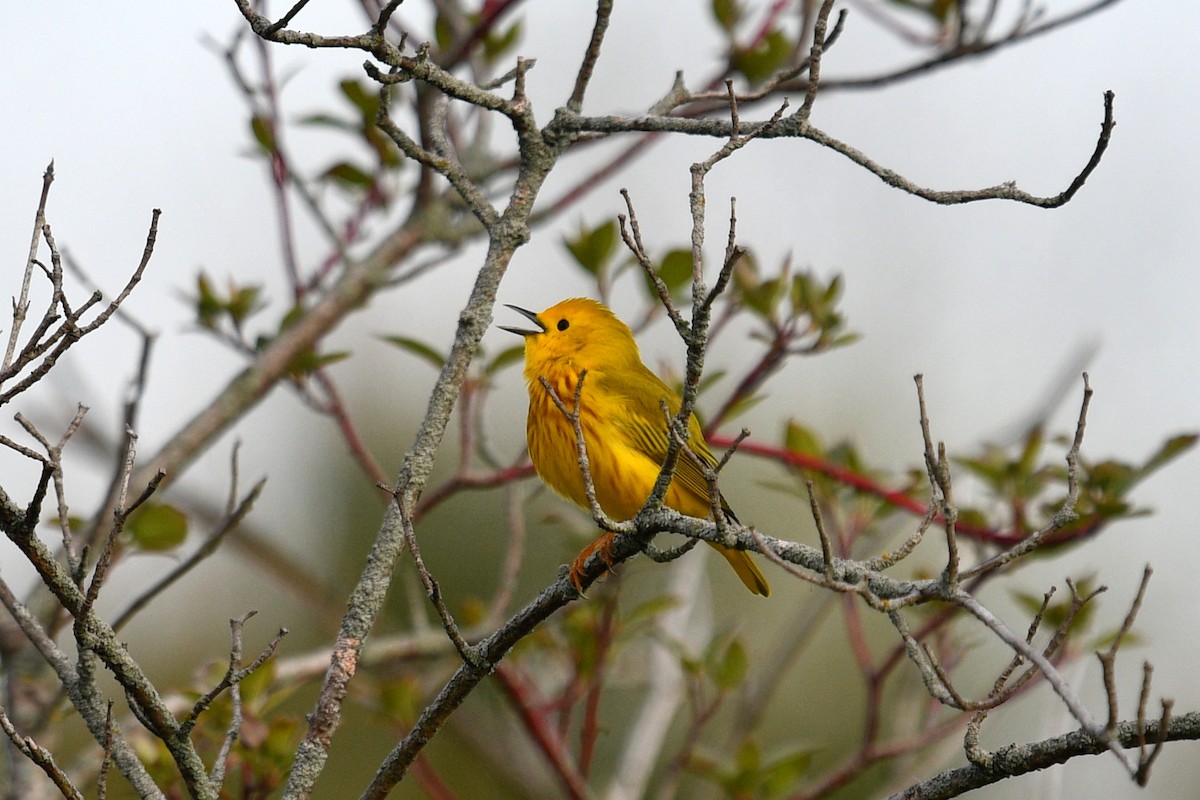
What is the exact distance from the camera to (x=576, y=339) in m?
4.91

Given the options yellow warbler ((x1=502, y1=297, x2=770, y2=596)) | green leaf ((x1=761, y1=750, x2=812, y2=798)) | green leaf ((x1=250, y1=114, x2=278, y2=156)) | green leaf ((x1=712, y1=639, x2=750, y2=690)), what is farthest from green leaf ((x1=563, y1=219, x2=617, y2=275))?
green leaf ((x1=761, y1=750, x2=812, y2=798))

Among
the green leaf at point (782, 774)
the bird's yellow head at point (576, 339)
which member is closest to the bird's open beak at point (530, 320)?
the bird's yellow head at point (576, 339)

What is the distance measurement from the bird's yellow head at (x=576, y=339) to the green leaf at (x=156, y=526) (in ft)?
6.30

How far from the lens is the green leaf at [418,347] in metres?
3.66

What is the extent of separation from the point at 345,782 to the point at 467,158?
6.67 metres

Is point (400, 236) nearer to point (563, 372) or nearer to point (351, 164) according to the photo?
point (351, 164)

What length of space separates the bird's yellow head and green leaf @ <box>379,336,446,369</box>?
1.06 metres

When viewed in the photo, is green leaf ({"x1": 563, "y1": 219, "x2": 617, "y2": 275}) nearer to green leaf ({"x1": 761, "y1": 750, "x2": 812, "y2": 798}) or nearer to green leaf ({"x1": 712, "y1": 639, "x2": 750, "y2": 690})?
green leaf ({"x1": 712, "y1": 639, "x2": 750, "y2": 690})

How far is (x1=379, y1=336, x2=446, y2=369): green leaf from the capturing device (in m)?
3.66

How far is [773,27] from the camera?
3988 millimetres

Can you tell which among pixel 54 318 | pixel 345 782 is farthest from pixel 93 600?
pixel 345 782

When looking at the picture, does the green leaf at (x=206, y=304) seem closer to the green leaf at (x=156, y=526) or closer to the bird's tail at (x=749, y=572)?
the green leaf at (x=156, y=526)

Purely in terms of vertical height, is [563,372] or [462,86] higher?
[563,372]

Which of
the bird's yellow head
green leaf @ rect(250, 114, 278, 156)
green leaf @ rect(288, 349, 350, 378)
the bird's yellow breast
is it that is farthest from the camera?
the bird's yellow head
